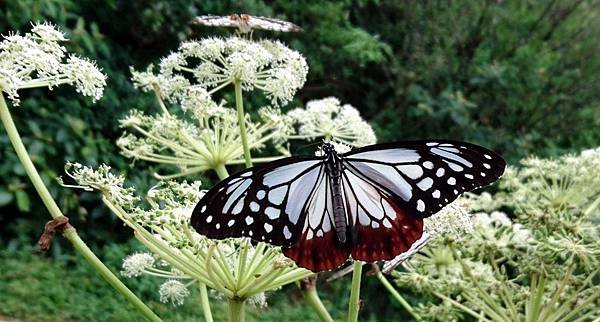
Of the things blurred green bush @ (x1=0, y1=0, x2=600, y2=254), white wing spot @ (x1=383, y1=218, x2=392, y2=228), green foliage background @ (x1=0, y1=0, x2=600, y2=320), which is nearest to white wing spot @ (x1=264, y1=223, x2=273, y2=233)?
white wing spot @ (x1=383, y1=218, x2=392, y2=228)

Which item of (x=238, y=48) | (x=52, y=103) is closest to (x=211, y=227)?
(x=238, y=48)

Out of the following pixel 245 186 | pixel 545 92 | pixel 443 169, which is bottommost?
pixel 245 186

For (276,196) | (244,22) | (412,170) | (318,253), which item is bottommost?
(318,253)

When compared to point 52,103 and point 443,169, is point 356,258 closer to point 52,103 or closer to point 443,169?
point 443,169

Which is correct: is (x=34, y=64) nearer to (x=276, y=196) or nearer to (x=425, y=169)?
(x=276, y=196)

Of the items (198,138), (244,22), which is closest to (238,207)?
(198,138)

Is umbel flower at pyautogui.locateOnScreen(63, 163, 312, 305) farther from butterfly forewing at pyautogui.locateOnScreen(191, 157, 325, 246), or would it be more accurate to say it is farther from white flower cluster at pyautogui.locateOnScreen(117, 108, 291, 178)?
white flower cluster at pyautogui.locateOnScreen(117, 108, 291, 178)
